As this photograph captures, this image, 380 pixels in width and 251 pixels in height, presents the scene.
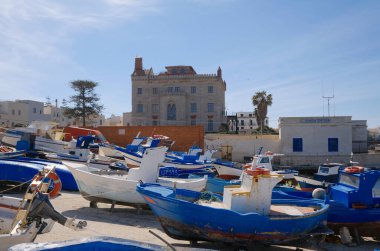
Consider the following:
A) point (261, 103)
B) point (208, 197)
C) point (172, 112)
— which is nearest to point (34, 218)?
point (208, 197)

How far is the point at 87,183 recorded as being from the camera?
1305cm

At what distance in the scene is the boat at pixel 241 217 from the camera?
27.8 ft

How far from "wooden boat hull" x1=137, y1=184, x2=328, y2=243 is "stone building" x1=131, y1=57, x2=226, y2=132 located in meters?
52.1

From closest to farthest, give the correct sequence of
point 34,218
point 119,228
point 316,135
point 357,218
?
point 34,218 → point 357,218 → point 119,228 → point 316,135

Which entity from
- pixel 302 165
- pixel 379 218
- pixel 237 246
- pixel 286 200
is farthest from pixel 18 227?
pixel 302 165

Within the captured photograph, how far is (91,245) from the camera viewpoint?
498 centimetres

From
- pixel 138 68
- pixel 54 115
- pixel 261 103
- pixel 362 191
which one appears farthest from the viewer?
pixel 54 115

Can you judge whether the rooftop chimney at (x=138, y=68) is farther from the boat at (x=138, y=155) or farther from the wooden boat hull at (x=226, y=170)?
the wooden boat hull at (x=226, y=170)

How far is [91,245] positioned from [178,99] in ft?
185

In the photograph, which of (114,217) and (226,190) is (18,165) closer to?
(114,217)

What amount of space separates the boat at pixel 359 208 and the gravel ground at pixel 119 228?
1.75ft

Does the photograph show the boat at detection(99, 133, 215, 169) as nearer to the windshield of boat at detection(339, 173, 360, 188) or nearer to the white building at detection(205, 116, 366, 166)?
the windshield of boat at detection(339, 173, 360, 188)

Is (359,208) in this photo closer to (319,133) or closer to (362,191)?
(362,191)

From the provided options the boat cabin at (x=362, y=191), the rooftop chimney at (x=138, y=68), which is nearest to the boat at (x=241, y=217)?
the boat cabin at (x=362, y=191)
